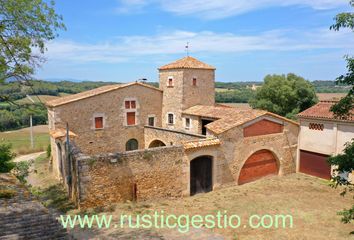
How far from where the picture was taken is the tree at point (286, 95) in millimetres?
31216

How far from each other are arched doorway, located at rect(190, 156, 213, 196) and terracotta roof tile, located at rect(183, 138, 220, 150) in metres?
0.88

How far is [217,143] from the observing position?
16.7m

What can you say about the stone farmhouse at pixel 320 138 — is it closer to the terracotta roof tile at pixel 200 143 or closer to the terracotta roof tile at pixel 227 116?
the terracotta roof tile at pixel 227 116

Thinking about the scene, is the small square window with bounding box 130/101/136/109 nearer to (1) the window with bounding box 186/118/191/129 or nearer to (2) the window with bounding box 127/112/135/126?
(2) the window with bounding box 127/112/135/126

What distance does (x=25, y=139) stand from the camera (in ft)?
148

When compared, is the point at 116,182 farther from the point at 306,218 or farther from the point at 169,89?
the point at 169,89

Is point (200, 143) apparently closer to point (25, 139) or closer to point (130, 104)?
point (130, 104)

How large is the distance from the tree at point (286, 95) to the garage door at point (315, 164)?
11.3 metres

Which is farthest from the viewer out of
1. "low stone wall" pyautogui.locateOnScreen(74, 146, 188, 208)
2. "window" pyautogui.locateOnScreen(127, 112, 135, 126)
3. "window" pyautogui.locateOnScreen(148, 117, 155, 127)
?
"window" pyautogui.locateOnScreen(148, 117, 155, 127)

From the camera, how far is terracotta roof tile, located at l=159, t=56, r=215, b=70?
2497 cm

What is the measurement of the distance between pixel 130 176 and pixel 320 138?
12.5 metres

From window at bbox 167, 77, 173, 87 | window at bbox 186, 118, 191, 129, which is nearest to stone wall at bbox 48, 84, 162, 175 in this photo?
window at bbox 167, 77, 173, 87

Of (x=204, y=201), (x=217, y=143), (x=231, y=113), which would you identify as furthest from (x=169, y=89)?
(x=204, y=201)

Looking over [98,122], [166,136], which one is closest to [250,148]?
[166,136]
